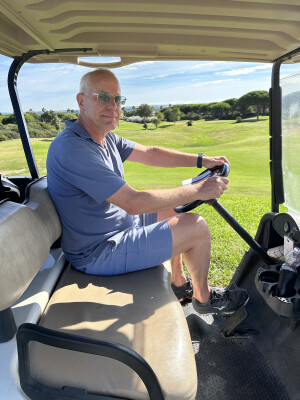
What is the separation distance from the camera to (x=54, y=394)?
3.68 ft

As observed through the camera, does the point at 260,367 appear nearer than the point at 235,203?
Yes

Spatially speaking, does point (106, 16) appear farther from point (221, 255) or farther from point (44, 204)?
point (221, 255)

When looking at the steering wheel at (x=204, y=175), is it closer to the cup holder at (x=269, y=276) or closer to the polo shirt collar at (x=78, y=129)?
the cup holder at (x=269, y=276)

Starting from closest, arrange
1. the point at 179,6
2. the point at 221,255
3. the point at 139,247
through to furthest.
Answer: the point at 179,6
the point at 139,247
the point at 221,255

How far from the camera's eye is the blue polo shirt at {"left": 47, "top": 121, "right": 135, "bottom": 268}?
162 centimetres

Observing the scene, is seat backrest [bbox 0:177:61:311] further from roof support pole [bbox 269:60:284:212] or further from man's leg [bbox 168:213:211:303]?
roof support pole [bbox 269:60:284:212]

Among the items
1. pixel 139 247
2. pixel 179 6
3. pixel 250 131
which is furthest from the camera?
pixel 250 131

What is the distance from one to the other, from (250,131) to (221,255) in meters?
13.4

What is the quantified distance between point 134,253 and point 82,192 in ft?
1.29

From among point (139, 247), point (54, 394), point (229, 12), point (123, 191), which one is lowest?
point (54, 394)

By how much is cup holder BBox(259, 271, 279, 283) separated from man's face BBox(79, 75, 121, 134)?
1.10m

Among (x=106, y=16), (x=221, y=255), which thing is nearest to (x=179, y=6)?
(x=106, y=16)

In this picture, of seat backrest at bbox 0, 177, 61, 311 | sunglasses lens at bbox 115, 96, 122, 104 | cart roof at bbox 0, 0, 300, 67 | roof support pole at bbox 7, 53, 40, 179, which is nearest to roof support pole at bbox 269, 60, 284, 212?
cart roof at bbox 0, 0, 300, 67

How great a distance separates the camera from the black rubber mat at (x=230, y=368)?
1.71 meters
